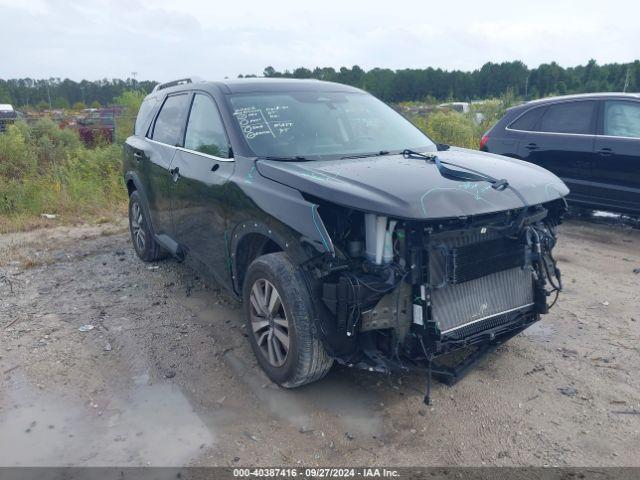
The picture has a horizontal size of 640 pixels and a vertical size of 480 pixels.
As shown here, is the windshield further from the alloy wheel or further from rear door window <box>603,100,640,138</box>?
rear door window <box>603,100,640,138</box>

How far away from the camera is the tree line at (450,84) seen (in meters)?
28.6

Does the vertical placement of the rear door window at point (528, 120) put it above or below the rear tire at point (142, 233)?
above

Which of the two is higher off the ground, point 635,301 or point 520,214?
point 520,214

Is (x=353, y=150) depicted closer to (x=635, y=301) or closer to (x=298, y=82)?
(x=298, y=82)

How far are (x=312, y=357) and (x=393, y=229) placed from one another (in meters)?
0.88

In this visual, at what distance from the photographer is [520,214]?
10.6ft

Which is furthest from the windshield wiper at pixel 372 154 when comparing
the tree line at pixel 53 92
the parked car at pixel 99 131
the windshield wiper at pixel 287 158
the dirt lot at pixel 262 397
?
the tree line at pixel 53 92

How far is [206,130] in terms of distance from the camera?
4.29 m

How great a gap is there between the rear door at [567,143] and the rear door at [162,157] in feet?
15.4

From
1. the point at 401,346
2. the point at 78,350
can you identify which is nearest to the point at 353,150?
the point at 401,346

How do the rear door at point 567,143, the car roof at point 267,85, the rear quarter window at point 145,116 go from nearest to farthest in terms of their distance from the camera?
the car roof at point 267,85, the rear quarter window at point 145,116, the rear door at point 567,143

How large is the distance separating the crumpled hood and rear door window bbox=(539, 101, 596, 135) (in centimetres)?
384

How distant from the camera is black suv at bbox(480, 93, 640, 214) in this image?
21.5ft

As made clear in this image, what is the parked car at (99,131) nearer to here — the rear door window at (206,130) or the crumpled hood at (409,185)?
the rear door window at (206,130)
